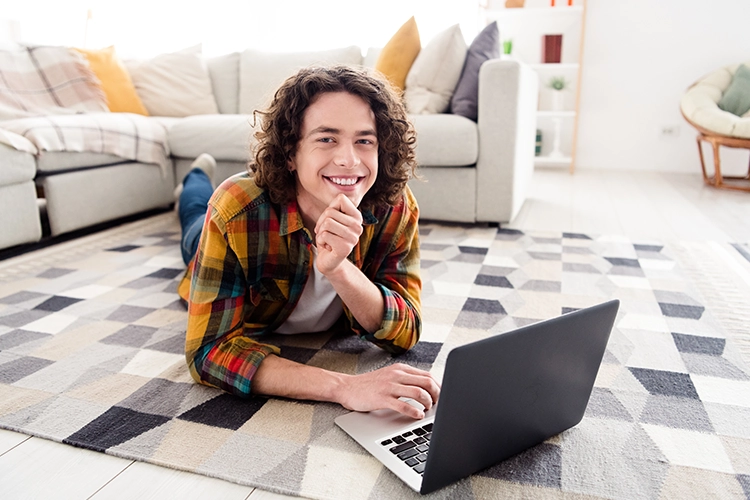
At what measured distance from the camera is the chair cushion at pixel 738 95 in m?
3.52

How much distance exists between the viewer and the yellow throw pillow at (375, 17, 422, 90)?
8.96ft

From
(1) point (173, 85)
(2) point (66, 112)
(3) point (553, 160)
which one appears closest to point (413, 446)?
(2) point (66, 112)

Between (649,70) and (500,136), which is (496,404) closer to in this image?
(500,136)

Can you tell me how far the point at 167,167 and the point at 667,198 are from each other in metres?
2.65

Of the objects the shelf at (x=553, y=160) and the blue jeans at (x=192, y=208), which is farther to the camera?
the shelf at (x=553, y=160)

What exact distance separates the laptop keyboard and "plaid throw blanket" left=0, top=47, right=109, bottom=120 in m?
2.37

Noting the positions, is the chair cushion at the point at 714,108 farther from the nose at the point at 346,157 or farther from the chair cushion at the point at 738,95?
the nose at the point at 346,157

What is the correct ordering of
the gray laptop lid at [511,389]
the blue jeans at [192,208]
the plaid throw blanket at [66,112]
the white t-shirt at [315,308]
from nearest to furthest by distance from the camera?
the gray laptop lid at [511,389] < the white t-shirt at [315,308] < the blue jeans at [192,208] < the plaid throw blanket at [66,112]

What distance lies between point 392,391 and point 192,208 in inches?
47.3

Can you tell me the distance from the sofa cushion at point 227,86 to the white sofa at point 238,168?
1.78 feet

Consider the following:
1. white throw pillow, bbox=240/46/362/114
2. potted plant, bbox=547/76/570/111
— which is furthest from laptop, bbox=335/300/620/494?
potted plant, bbox=547/76/570/111

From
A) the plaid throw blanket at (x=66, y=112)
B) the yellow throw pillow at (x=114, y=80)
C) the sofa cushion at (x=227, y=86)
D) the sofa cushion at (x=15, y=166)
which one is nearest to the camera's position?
the sofa cushion at (x=15, y=166)

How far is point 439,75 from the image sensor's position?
2619mm

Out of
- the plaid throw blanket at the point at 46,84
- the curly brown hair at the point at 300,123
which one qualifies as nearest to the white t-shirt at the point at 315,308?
the curly brown hair at the point at 300,123
